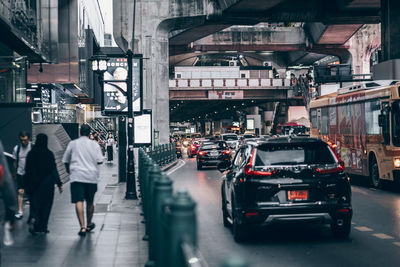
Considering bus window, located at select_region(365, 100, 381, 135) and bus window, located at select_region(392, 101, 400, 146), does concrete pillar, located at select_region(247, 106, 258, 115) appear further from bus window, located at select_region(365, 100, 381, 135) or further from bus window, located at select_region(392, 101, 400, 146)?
bus window, located at select_region(392, 101, 400, 146)

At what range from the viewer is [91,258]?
8312 millimetres

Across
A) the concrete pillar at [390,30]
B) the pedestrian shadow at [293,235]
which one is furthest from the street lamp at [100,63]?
the concrete pillar at [390,30]

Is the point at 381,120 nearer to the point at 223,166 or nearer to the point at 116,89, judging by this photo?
the point at 223,166

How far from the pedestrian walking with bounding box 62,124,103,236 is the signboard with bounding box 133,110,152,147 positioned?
18.2 m

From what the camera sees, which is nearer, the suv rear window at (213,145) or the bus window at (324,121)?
the bus window at (324,121)

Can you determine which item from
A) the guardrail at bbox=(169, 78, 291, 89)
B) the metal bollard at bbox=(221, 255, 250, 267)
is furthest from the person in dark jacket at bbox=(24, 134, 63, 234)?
the guardrail at bbox=(169, 78, 291, 89)

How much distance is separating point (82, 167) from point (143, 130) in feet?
61.1

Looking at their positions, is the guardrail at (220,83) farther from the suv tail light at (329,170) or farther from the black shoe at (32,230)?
the suv tail light at (329,170)

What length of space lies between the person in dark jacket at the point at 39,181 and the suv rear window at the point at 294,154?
350 cm

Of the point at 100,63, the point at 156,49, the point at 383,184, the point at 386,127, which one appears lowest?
the point at 383,184

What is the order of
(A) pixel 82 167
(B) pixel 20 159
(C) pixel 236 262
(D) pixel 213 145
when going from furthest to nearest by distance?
(D) pixel 213 145
(B) pixel 20 159
(A) pixel 82 167
(C) pixel 236 262

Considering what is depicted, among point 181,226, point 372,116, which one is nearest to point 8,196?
point 181,226

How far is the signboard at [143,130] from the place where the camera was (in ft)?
93.8

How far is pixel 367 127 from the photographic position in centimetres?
2036
